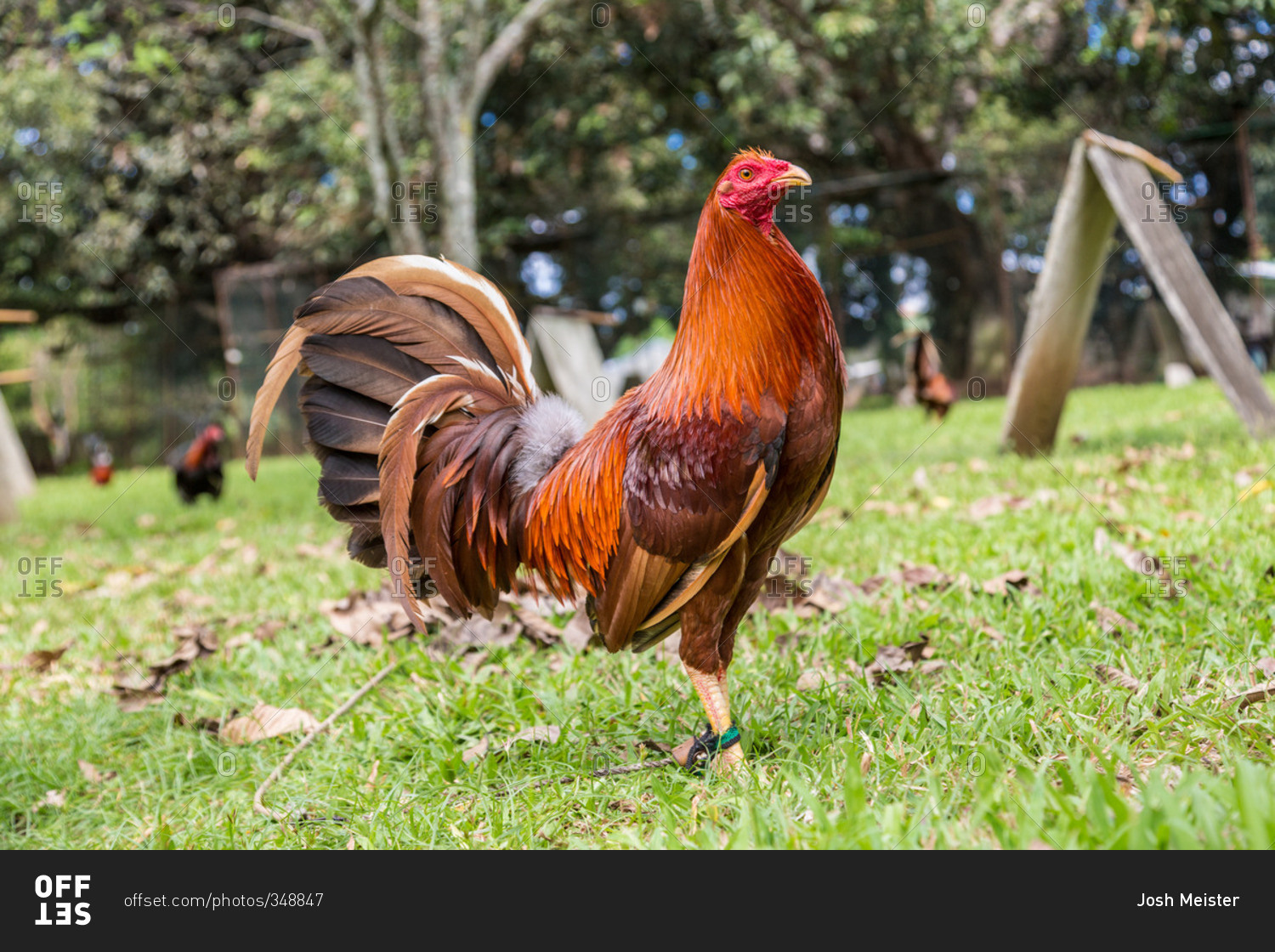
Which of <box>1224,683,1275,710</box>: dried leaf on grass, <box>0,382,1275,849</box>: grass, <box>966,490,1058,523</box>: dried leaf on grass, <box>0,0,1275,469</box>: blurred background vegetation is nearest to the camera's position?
<box>0,382,1275,849</box>: grass

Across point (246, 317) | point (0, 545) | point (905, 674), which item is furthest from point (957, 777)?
point (246, 317)

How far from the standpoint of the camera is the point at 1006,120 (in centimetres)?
1509

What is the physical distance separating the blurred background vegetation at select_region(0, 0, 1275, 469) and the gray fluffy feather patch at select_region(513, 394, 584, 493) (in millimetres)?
6414

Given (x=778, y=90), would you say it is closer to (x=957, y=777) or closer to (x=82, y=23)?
(x=82, y=23)

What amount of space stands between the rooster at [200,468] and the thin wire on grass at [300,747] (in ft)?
20.7

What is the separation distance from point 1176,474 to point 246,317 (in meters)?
12.6

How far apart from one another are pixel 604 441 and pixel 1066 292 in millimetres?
4687

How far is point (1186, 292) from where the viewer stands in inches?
216

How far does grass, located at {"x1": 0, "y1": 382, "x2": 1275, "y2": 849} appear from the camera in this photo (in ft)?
6.22

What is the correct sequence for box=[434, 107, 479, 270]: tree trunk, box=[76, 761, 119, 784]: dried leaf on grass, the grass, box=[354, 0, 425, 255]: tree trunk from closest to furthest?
1. the grass
2. box=[76, 761, 119, 784]: dried leaf on grass
3. box=[354, 0, 425, 255]: tree trunk
4. box=[434, 107, 479, 270]: tree trunk

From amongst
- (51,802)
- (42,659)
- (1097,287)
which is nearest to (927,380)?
(1097,287)

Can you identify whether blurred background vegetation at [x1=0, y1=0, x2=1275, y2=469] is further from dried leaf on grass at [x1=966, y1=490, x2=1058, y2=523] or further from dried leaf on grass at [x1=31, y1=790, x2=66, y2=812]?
dried leaf on grass at [x1=31, y1=790, x2=66, y2=812]

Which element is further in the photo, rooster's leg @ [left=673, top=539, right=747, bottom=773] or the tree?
the tree

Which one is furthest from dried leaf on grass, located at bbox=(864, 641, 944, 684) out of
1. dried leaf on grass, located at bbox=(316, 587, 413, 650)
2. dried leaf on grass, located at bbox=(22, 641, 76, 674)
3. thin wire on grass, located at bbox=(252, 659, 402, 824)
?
dried leaf on grass, located at bbox=(22, 641, 76, 674)
